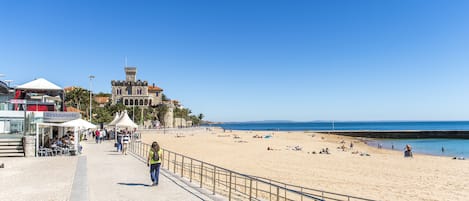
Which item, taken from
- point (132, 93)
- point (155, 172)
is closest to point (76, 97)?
point (132, 93)

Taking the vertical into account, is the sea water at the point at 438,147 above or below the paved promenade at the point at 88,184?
below

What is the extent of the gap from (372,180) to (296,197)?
19.1 feet

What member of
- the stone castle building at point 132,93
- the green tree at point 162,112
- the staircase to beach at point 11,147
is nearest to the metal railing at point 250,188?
the staircase to beach at point 11,147

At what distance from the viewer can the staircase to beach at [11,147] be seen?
16953 mm

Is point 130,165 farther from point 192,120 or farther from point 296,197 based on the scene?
point 192,120

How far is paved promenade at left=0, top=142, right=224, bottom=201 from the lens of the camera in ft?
27.3

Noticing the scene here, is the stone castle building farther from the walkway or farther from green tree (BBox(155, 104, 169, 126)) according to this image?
the walkway

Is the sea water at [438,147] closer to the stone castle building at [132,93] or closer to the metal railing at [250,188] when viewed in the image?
the metal railing at [250,188]

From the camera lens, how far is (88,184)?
9.84 metres

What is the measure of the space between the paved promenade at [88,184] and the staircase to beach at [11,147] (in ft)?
11.4

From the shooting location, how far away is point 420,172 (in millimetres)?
18891

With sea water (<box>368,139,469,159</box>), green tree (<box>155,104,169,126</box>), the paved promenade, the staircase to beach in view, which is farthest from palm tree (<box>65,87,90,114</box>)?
sea water (<box>368,139,469,159</box>)

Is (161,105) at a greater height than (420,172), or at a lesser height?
greater

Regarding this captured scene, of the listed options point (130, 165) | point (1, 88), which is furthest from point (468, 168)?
point (1, 88)
